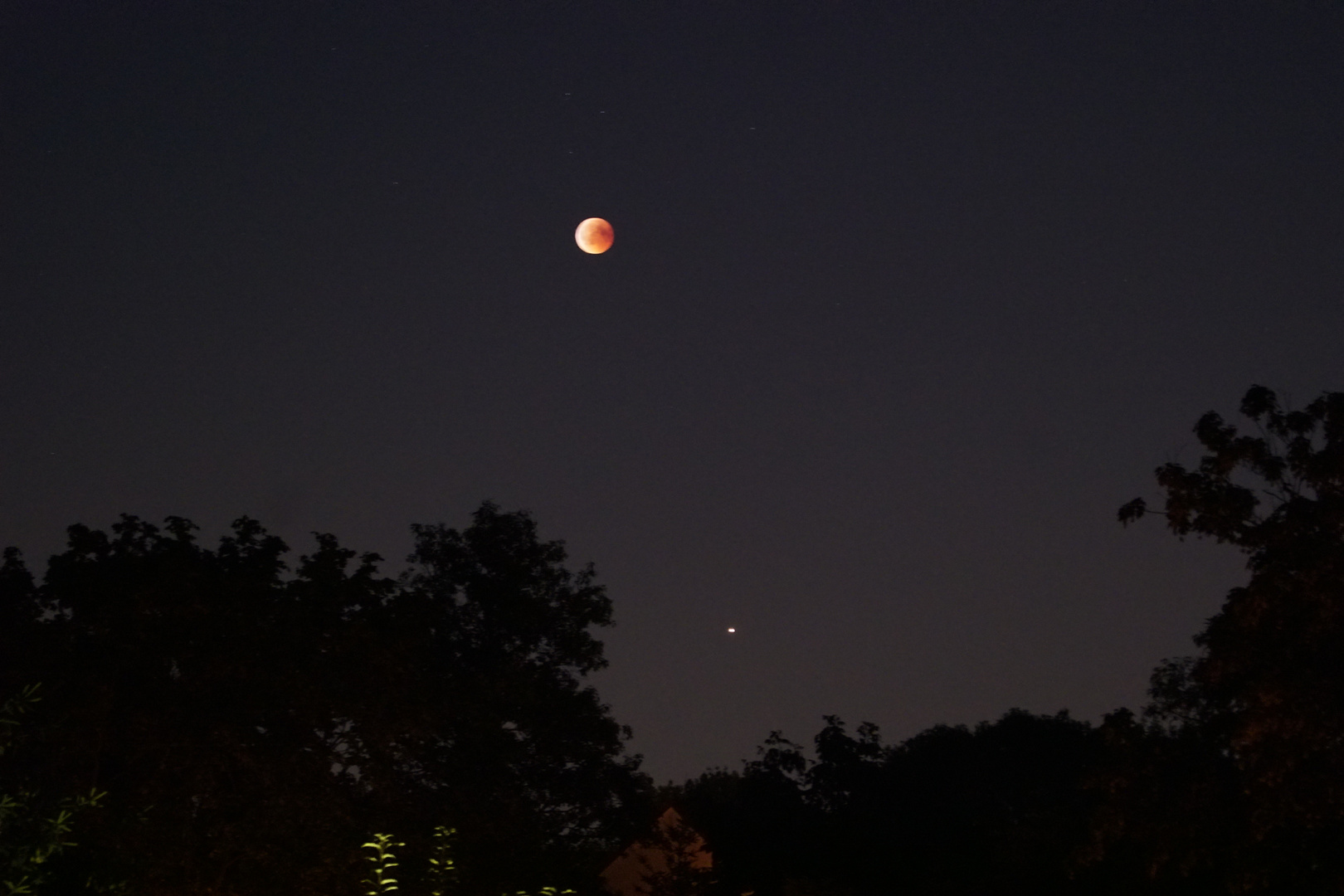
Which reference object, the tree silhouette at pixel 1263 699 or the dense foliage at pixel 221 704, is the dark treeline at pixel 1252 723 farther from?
the dense foliage at pixel 221 704

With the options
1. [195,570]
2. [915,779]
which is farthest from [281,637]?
[915,779]

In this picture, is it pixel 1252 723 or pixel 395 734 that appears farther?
pixel 395 734

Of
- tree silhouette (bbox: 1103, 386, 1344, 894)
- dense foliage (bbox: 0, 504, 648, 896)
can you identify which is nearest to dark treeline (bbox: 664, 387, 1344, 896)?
tree silhouette (bbox: 1103, 386, 1344, 894)

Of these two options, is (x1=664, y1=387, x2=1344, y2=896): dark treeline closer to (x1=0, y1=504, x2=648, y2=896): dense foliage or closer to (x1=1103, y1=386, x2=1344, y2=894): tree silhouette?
(x1=1103, y1=386, x2=1344, y2=894): tree silhouette

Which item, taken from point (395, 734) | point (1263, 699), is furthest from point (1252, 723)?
point (395, 734)

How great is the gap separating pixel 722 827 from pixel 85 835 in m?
21.2

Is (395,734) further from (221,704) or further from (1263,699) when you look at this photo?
(1263,699)

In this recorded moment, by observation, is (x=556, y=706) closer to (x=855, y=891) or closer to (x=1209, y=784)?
(x=855, y=891)

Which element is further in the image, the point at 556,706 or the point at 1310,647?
the point at 556,706

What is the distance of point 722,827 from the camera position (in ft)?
130

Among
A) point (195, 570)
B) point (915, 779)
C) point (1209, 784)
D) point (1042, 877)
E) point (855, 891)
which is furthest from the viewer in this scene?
point (915, 779)

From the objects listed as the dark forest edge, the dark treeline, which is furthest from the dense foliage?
the dark treeline

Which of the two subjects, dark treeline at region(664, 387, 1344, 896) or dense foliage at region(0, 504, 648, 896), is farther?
dense foliage at region(0, 504, 648, 896)

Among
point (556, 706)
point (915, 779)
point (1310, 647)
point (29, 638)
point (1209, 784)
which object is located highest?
point (915, 779)
